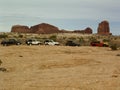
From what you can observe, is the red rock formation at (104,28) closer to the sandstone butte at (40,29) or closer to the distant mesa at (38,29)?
the sandstone butte at (40,29)

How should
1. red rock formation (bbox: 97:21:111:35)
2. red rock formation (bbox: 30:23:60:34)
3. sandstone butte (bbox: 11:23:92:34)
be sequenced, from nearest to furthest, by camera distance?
red rock formation (bbox: 97:21:111:35) < red rock formation (bbox: 30:23:60:34) < sandstone butte (bbox: 11:23:92:34)

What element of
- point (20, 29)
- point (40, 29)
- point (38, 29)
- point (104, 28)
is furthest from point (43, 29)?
point (104, 28)

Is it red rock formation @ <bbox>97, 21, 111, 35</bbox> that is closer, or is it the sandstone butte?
red rock formation @ <bbox>97, 21, 111, 35</bbox>

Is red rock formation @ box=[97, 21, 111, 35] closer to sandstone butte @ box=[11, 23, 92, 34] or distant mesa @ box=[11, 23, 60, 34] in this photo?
sandstone butte @ box=[11, 23, 92, 34]

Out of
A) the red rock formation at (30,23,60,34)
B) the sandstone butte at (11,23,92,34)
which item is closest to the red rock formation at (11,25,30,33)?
the sandstone butte at (11,23,92,34)

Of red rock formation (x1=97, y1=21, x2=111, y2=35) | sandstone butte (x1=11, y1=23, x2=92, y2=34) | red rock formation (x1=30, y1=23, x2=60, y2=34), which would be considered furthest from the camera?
sandstone butte (x1=11, y1=23, x2=92, y2=34)

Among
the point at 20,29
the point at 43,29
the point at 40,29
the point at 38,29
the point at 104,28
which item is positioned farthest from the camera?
the point at 43,29

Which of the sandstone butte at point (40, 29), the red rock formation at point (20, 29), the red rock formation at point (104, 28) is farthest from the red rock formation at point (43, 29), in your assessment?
the red rock formation at point (104, 28)

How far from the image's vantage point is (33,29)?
183000 millimetres

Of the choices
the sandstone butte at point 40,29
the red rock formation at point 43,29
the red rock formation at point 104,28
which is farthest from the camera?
the sandstone butte at point 40,29

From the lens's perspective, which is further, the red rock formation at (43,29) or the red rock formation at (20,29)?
the red rock formation at (20,29)

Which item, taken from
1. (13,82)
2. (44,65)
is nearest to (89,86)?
(13,82)

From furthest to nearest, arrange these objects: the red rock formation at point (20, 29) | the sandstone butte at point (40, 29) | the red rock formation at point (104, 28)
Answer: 1. the red rock formation at point (20, 29)
2. the sandstone butte at point (40, 29)
3. the red rock formation at point (104, 28)

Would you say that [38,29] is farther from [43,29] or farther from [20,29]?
[20,29]
